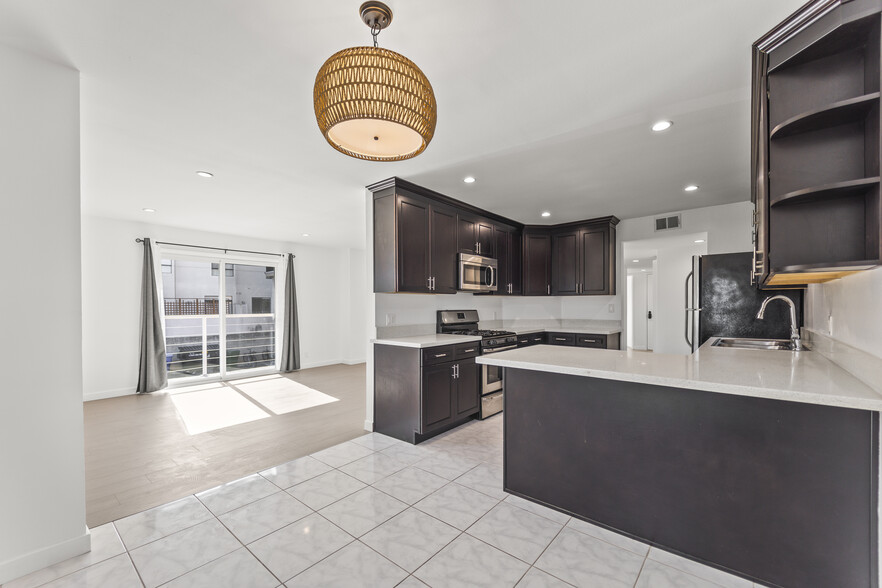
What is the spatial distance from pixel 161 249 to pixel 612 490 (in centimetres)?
646

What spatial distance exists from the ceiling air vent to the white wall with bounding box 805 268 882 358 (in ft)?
7.46

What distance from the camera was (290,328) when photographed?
7.11 m

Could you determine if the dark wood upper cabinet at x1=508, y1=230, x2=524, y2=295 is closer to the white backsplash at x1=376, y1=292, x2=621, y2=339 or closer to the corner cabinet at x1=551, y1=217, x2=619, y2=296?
the white backsplash at x1=376, y1=292, x2=621, y2=339

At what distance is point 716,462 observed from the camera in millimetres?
1798

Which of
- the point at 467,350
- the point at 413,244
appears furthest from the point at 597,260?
the point at 413,244

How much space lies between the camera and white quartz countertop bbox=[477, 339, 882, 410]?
142 cm

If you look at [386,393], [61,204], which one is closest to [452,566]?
Result: [386,393]

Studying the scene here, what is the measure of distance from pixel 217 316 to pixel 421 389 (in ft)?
15.5

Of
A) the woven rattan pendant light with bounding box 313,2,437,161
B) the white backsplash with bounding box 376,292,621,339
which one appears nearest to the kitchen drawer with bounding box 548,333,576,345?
the white backsplash with bounding box 376,292,621,339

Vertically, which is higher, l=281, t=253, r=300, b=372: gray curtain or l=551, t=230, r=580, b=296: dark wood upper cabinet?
l=551, t=230, r=580, b=296: dark wood upper cabinet

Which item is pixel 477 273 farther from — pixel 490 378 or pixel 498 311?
pixel 498 311

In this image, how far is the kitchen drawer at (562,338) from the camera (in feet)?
16.6

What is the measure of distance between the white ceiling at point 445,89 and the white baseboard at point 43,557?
2392mm

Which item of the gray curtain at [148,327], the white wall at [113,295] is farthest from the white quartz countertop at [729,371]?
the white wall at [113,295]
